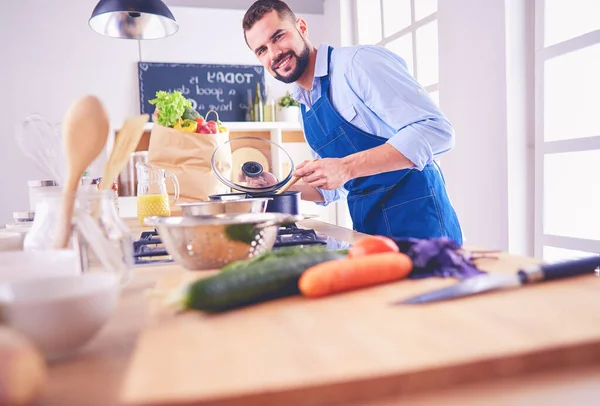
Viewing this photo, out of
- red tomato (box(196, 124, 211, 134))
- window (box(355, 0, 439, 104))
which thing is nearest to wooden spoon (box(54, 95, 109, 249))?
red tomato (box(196, 124, 211, 134))

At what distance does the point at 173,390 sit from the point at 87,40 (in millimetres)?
3769

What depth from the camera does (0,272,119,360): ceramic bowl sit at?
401mm

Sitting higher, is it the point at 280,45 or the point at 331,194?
the point at 280,45

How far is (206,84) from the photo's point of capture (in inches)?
147

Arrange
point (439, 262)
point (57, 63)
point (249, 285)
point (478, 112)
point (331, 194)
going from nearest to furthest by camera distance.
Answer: point (249, 285), point (439, 262), point (331, 194), point (478, 112), point (57, 63)

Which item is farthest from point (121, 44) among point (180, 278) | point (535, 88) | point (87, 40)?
point (180, 278)

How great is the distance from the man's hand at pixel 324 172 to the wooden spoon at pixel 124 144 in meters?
0.65

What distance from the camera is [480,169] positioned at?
2.13 m

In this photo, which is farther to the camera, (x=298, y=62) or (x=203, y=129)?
(x=203, y=129)

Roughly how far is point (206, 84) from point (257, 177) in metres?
2.57

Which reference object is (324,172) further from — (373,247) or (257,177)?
(373,247)

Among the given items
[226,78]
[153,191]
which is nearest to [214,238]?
[153,191]

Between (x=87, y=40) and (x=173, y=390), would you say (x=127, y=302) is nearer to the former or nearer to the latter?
(x=173, y=390)

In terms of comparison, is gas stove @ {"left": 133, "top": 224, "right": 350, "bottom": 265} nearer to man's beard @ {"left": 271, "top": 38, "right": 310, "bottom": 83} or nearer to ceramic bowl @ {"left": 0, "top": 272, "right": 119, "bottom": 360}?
ceramic bowl @ {"left": 0, "top": 272, "right": 119, "bottom": 360}
